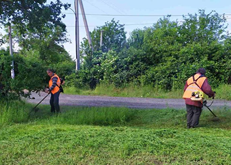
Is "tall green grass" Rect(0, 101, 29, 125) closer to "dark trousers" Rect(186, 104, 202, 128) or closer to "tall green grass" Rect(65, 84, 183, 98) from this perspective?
"dark trousers" Rect(186, 104, 202, 128)

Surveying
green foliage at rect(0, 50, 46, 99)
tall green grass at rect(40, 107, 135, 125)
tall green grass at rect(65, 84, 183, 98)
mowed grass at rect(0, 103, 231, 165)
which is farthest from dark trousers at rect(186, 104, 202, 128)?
tall green grass at rect(65, 84, 183, 98)

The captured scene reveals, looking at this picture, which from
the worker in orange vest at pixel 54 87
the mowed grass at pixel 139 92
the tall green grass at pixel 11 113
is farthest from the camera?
the mowed grass at pixel 139 92

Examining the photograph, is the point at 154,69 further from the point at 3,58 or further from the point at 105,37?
the point at 105,37

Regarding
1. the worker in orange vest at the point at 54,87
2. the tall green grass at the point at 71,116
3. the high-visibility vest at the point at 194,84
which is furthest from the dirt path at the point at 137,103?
the high-visibility vest at the point at 194,84

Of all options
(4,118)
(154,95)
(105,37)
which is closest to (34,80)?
(4,118)

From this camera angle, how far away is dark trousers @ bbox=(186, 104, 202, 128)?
6414 millimetres

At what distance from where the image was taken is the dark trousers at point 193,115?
253 inches

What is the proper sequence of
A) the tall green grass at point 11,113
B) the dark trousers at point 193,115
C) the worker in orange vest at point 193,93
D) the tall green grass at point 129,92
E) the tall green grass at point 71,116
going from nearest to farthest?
the worker in orange vest at point 193,93, the dark trousers at point 193,115, the tall green grass at point 11,113, the tall green grass at point 71,116, the tall green grass at point 129,92

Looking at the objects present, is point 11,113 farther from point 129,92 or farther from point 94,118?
point 129,92

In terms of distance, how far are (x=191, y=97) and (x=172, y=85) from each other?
977 cm

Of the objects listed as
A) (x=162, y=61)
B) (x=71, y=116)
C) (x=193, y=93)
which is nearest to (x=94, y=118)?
(x=71, y=116)

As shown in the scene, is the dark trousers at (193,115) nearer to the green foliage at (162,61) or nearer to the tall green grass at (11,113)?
the tall green grass at (11,113)

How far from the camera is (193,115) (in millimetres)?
6523

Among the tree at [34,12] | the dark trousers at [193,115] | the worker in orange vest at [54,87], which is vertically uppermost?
the tree at [34,12]
